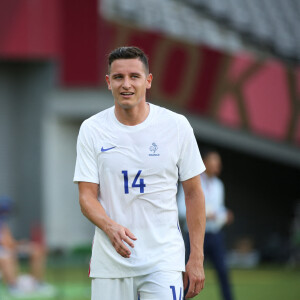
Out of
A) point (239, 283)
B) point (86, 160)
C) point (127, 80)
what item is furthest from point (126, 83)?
point (239, 283)

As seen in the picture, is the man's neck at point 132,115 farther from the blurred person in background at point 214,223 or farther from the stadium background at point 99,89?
the stadium background at point 99,89

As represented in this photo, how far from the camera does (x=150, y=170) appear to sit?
16.9ft

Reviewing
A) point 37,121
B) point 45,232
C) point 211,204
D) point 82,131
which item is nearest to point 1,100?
point 37,121

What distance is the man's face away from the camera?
5070mm

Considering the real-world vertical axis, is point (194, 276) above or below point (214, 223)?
below

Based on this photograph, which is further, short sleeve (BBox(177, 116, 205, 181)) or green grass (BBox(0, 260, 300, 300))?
green grass (BBox(0, 260, 300, 300))

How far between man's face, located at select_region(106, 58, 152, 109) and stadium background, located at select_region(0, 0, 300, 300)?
556 inches

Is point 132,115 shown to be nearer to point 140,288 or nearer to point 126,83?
point 126,83

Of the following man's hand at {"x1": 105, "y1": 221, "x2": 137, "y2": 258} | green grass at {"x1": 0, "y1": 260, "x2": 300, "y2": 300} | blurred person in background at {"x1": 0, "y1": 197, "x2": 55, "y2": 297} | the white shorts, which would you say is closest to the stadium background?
green grass at {"x1": 0, "y1": 260, "x2": 300, "y2": 300}

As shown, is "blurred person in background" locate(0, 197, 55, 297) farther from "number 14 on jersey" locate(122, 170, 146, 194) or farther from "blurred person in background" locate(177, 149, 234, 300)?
"number 14 on jersey" locate(122, 170, 146, 194)

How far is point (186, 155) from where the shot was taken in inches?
207

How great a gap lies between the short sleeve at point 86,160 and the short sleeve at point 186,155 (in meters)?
0.50

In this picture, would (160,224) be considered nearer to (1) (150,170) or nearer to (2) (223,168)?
(1) (150,170)

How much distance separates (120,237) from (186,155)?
2.23ft
